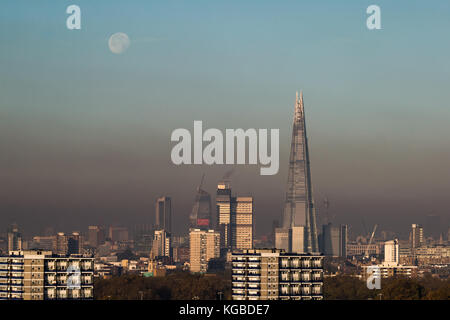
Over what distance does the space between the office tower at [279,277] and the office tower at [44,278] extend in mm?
13700

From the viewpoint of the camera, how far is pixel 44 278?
300ft

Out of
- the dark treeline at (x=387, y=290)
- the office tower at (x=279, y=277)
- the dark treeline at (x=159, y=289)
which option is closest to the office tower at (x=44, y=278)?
the office tower at (x=279, y=277)

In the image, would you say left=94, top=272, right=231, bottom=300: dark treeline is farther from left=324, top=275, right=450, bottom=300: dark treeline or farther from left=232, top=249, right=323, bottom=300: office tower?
left=232, top=249, right=323, bottom=300: office tower

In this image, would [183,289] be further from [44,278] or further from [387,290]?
[44,278]

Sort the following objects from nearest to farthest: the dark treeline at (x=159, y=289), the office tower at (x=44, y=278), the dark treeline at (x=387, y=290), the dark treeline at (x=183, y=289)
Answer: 1. the office tower at (x=44, y=278)
2. the dark treeline at (x=387, y=290)
3. the dark treeline at (x=183, y=289)
4. the dark treeline at (x=159, y=289)

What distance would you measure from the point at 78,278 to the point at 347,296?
1597 inches

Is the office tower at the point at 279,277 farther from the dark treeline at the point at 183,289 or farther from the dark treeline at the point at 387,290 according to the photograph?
the dark treeline at the point at 183,289

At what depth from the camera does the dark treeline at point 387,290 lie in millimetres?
93375

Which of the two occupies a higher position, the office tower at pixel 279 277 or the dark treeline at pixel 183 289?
the office tower at pixel 279 277

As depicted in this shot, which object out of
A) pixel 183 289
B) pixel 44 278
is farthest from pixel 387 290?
pixel 183 289
